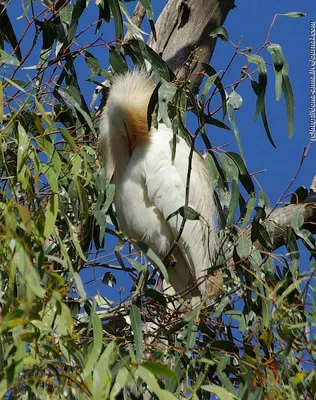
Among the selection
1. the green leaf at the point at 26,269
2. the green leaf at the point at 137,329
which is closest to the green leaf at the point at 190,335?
the green leaf at the point at 137,329

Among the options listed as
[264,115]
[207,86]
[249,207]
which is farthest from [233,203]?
[207,86]

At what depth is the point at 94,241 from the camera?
8.38ft

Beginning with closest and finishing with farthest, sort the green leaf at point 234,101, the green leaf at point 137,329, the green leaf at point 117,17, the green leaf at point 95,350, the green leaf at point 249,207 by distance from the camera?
the green leaf at point 95,350 < the green leaf at point 137,329 < the green leaf at point 234,101 < the green leaf at point 249,207 < the green leaf at point 117,17

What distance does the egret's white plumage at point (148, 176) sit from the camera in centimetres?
271

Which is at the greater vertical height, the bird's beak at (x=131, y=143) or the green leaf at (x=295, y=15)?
the green leaf at (x=295, y=15)

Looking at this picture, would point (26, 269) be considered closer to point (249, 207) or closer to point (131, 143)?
point (249, 207)

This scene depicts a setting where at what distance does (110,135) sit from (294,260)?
2.72 feet

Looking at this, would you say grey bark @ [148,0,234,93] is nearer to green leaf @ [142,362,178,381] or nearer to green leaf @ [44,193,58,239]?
green leaf @ [44,193,58,239]

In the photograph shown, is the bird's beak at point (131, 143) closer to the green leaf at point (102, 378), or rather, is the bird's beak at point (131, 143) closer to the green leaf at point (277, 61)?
the green leaf at point (277, 61)

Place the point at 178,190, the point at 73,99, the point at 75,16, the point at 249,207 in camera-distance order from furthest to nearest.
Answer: the point at 178,190 < the point at 75,16 < the point at 73,99 < the point at 249,207

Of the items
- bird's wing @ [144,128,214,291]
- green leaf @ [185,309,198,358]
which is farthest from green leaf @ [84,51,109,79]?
green leaf @ [185,309,198,358]

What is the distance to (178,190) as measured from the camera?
271 centimetres

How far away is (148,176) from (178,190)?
90 mm

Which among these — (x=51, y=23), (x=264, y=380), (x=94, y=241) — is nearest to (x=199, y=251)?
(x=94, y=241)
